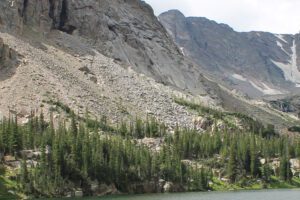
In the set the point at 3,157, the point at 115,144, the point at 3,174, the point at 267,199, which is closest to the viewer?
the point at 267,199

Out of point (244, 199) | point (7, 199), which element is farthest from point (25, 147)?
point (244, 199)

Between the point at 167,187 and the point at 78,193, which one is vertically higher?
the point at 167,187

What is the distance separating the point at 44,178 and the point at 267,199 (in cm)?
5967

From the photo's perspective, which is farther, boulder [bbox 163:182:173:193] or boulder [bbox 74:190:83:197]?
boulder [bbox 163:182:173:193]

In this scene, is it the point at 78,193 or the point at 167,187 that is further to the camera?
the point at 167,187

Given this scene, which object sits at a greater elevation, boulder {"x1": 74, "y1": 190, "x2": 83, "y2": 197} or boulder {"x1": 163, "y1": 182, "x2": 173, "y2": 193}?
boulder {"x1": 163, "y1": 182, "x2": 173, "y2": 193}

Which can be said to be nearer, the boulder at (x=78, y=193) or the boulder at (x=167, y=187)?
the boulder at (x=78, y=193)

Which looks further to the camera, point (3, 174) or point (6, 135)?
point (6, 135)

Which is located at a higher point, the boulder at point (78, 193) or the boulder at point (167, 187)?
the boulder at point (167, 187)

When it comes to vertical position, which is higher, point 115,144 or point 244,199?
point 115,144

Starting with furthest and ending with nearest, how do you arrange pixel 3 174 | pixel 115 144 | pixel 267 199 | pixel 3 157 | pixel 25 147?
pixel 115 144, pixel 25 147, pixel 3 157, pixel 3 174, pixel 267 199

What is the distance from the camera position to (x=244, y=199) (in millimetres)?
137875

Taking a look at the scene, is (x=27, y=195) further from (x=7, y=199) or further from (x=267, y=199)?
(x=267, y=199)

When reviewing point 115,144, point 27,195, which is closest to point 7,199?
point 27,195
